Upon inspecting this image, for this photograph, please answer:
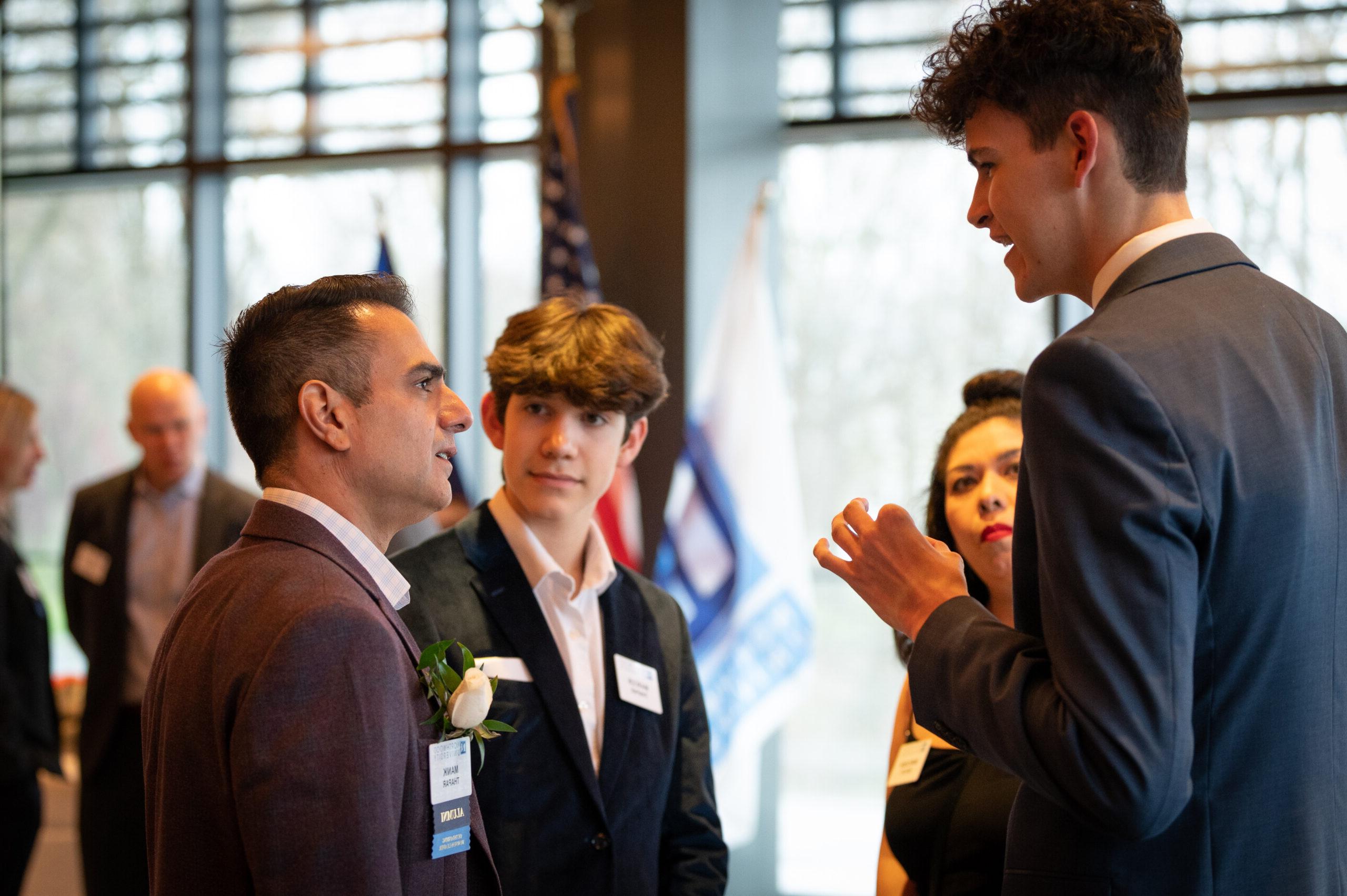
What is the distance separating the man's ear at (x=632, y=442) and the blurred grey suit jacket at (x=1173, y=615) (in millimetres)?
1225

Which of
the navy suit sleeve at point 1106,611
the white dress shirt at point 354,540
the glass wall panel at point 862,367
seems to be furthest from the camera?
the glass wall panel at point 862,367

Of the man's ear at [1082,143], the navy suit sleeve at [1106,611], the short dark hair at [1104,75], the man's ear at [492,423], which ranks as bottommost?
the navy suit sleeve at [1106,611]

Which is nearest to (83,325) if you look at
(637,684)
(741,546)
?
(741,546)

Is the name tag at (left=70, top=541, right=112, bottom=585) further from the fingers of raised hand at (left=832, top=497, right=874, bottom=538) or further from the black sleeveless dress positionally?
the fingers of raised hand at (left=832, top=497, right=874, bottom=538)

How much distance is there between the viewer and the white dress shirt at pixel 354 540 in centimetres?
150

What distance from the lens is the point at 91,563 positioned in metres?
4.37

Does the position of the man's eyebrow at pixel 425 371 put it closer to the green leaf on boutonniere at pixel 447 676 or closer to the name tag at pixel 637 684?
the green leaf on boutonniere at pixel 447 676

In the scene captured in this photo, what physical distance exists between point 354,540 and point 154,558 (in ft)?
10.6

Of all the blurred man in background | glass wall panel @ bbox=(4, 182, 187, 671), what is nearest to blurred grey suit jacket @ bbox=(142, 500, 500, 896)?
the blurred man in background

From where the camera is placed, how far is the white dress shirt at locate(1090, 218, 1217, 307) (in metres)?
1.31

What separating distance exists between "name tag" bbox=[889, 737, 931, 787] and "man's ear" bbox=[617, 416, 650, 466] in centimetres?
79

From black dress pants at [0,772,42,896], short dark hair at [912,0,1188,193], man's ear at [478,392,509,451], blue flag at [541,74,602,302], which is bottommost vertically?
black dress pants at [0,772,42,896]

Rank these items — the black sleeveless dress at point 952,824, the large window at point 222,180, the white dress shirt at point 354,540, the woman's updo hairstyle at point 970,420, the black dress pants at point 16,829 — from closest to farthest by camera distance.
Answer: the white dress shirt at point 354,540 → the black sleeveless dress at point 952,824 → the woman's updo hairstyle at point 970,420 → the black dress pants at point 16,829 → the large window at point 222,180

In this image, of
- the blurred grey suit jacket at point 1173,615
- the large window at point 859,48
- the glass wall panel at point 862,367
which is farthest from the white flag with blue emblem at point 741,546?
the blurred grey suit jacket at point 1173,615
